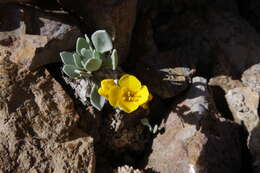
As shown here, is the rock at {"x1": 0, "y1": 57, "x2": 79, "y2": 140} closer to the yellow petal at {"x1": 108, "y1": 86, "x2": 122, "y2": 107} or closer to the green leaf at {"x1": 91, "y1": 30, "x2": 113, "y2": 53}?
the yellow petal at {"x1": 108, "y1": 86, "x2": 122, "y2": 107}

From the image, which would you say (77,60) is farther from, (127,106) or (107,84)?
(127,106)

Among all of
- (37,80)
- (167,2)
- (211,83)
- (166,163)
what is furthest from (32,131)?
(167,2)

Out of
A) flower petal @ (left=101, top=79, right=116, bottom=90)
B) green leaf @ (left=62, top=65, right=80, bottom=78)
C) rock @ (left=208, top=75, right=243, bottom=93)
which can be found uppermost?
green leaf @ (left=62, top=65, right=80, bottom=78)

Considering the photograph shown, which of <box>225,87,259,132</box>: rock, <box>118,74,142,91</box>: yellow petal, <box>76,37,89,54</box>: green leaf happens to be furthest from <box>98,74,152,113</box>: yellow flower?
<box>225,87,259,132</box>: rock

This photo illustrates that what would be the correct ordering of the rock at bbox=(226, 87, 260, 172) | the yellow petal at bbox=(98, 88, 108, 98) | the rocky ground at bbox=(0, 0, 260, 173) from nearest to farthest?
the rocky ground at bbox=(0, 0, 260, 173)
the yellow petal at bbox=(98, 88, 108, 98)
the rock at bbox=(226, 87, 260, 172)

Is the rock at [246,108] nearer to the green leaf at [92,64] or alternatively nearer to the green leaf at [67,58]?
the green leaf at [92,64]

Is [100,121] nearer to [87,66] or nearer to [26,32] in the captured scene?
[87,66]

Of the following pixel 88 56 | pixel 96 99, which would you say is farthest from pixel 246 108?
pixel 88 56
